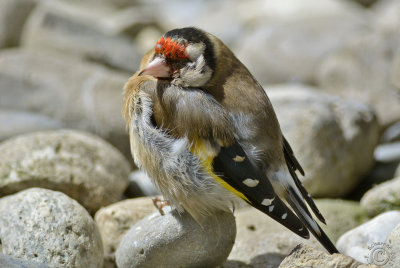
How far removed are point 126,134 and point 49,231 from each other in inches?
113

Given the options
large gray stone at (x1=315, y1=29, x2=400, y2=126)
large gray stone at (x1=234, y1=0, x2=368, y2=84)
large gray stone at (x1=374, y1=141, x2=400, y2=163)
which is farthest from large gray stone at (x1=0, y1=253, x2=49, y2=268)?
large gray stone at (x1=234, y1=0, x2=368, y2=84)

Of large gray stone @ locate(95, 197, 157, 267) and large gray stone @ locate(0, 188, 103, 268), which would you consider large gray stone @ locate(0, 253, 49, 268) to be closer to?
large gray stone @ locate(0, 188, 103, 268)

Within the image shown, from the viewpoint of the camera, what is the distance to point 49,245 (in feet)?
13.1

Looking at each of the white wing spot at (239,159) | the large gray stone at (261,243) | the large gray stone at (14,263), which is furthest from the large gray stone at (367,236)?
the large gray stone at (14,263)

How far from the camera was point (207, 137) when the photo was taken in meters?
4.06

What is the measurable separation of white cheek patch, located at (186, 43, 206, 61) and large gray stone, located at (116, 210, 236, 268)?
3.73 ft

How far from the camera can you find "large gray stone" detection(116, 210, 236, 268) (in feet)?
13.6

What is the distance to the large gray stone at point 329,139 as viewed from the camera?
5.84 m

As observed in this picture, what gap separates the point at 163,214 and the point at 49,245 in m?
0.89

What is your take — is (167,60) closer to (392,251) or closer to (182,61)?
(182,61)

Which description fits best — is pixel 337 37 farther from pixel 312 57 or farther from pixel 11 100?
A: pixel 11 100

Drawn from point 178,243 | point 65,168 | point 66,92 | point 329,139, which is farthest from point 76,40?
point 178,243

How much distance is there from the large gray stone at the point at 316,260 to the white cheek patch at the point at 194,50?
5.12 ft

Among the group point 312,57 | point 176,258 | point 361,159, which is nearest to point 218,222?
point 176,258
